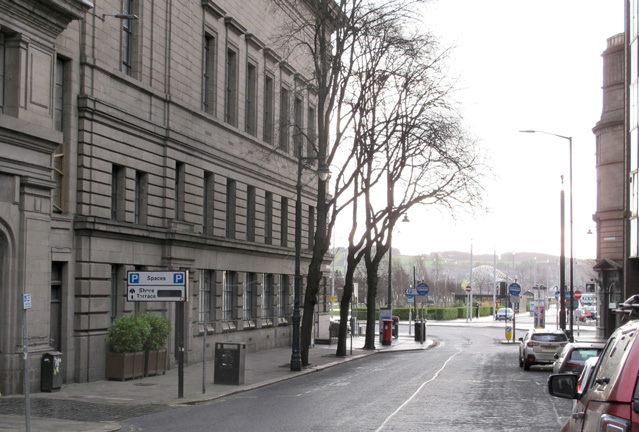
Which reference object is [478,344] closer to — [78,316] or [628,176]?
[628,176]

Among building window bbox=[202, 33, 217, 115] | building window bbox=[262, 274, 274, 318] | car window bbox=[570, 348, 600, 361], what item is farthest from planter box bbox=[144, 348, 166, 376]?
building window bbox=[262, 274, 274, 318]

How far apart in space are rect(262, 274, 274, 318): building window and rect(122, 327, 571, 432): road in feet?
34.6

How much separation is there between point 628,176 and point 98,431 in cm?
3321

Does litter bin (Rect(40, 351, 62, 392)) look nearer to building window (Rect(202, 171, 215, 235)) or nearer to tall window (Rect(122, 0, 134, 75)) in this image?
tall window (Rect(122, 0, 134, 75))

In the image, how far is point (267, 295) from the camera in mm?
39000

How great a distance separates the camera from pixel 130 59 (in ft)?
84.9

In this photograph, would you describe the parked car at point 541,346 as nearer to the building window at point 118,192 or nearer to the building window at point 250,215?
the building window at point 250,215

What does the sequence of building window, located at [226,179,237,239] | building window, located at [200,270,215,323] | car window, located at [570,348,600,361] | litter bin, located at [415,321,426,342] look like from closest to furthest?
car window, located at [570,348,600,361] → building window, located at [200,270,215,323] → building window, located at [226,179,237,239] → litter bin, located at [415,321,426,342]

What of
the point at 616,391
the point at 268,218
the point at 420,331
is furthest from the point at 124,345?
the point at 420,331

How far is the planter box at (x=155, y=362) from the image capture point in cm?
2394

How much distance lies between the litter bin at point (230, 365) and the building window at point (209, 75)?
12121mm

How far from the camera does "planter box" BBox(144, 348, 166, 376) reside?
942 inches

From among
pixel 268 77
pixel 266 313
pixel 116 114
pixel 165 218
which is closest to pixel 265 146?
pixel 268 77

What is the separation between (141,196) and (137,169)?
1035 mm
